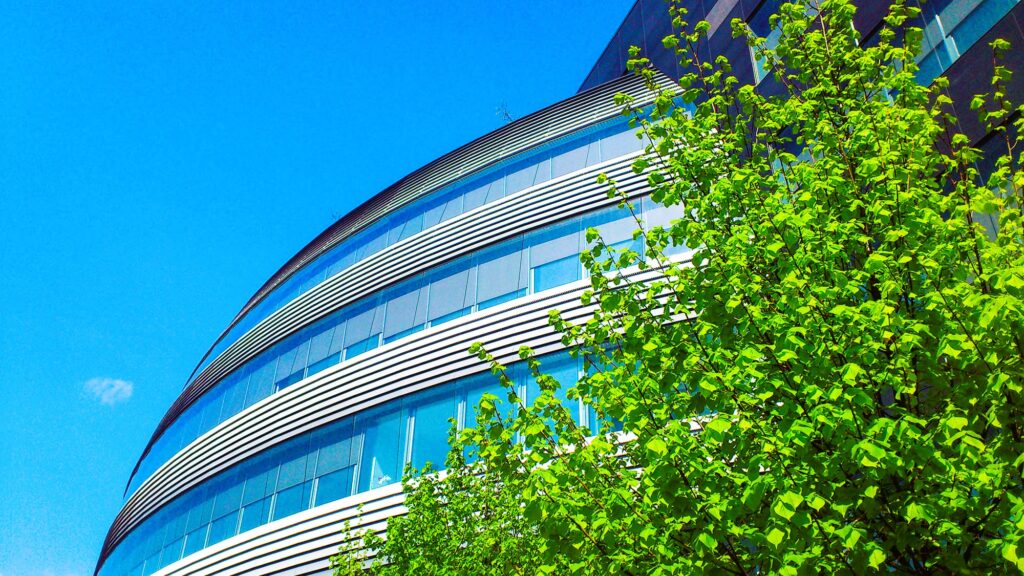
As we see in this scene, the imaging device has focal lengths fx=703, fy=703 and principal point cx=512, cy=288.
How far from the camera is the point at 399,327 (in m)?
18.9

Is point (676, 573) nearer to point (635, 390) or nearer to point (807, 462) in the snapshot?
point (807, 462)

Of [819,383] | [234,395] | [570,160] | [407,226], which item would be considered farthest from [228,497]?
[819,383]

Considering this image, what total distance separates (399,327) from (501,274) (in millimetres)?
3276

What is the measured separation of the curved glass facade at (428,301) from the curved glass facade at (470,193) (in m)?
2.11

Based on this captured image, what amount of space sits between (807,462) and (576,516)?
6.51 feet

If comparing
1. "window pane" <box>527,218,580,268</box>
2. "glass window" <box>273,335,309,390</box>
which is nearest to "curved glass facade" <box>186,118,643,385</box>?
"window pane" <box>527,218,580,268</box>

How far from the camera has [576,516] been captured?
6102mm

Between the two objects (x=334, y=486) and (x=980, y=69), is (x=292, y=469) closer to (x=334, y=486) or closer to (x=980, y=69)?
(x=334, y=486)

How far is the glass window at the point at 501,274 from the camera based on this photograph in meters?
17.3

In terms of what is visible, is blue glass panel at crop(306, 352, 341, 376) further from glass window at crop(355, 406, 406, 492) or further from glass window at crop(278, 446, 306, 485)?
glass window at crop(355, 406, 406, 492)

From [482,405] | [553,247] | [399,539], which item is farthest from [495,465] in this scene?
[553,247]

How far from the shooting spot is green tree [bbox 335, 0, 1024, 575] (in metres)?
4.93

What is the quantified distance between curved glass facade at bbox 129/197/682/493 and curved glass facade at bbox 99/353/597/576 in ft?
7.23

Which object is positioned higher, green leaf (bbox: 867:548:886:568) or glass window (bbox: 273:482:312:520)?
glass window (bbox: 273:482:312:520)
